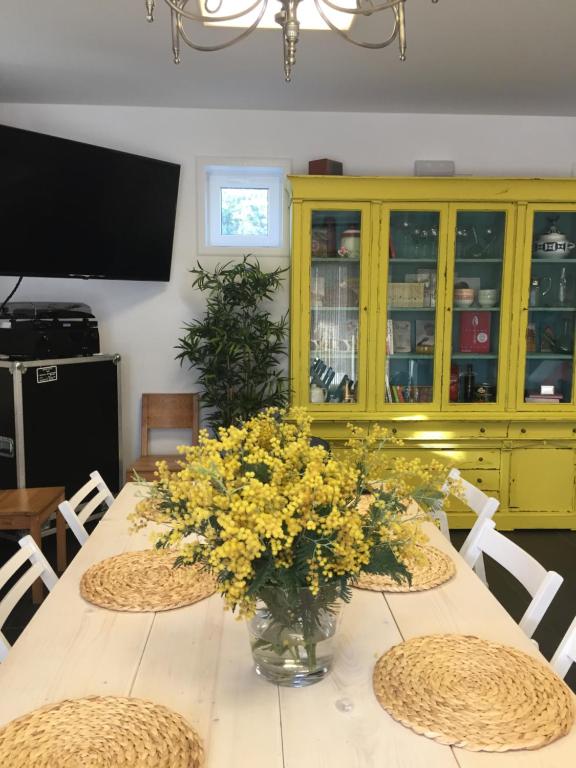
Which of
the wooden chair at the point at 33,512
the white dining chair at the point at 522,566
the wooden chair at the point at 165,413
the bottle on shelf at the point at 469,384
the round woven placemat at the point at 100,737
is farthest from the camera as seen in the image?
the wooden chair at the point at 165,413

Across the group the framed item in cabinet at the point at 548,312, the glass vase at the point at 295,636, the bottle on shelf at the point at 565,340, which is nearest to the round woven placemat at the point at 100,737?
the glass vase at the point at 295,636

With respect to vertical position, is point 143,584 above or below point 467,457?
above

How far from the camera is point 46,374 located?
11.5 feet

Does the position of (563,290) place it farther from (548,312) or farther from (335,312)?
(335,312)

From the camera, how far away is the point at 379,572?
113cm

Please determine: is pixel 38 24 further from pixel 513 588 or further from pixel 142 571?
pixel 513 588

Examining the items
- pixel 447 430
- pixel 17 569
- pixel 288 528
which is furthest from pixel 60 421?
pixel 288 528

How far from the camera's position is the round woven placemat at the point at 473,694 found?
102 centimetres

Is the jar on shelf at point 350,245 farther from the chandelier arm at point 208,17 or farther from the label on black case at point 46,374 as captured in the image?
the chandelier arm at point 208,17

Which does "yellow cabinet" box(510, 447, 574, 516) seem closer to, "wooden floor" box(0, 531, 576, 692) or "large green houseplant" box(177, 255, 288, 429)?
"wooden floor" box(0, 531, 576, 692)

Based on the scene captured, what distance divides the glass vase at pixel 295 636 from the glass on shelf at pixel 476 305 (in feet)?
9.80

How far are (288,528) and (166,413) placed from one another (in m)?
3.24

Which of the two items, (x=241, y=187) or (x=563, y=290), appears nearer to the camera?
(x=563, y=290)

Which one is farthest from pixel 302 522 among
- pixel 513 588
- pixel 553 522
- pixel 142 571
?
pixel 553 522
